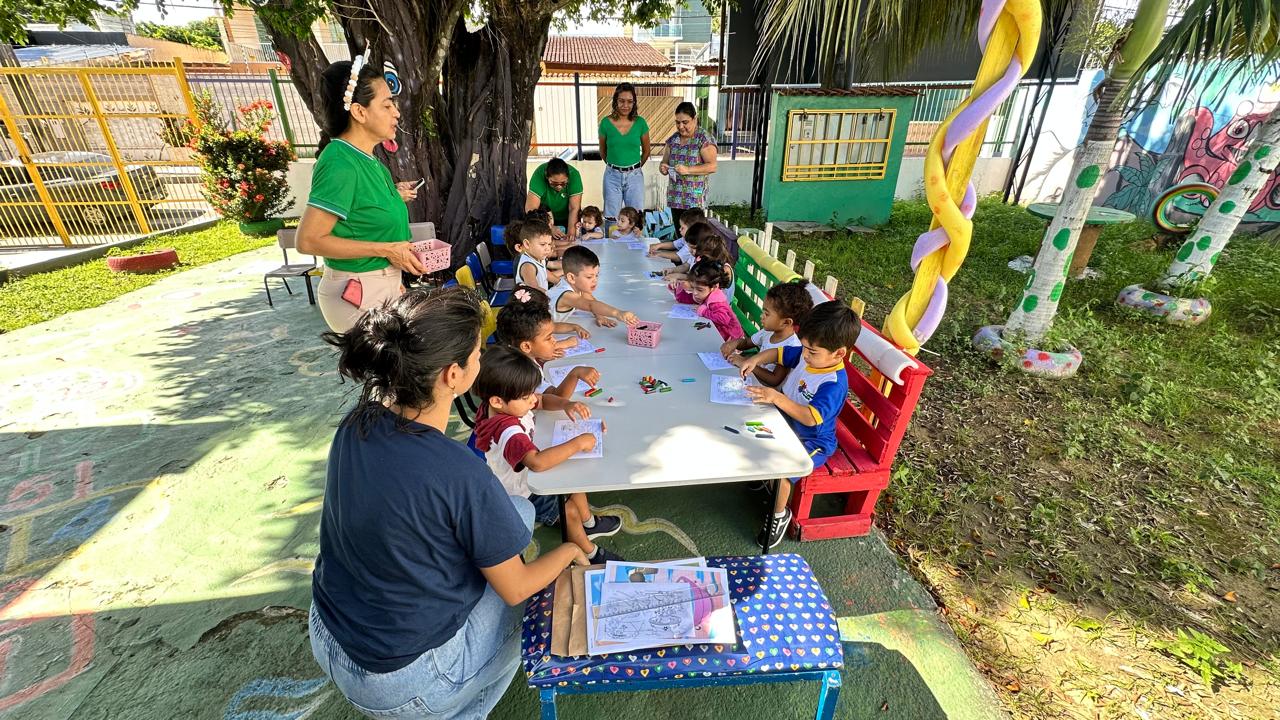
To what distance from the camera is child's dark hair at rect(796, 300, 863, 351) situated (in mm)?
2508

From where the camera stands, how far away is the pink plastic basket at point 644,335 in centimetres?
322

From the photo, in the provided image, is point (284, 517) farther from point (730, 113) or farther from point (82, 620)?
point (730, 113)

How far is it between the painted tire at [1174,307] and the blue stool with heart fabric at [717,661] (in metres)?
6.20

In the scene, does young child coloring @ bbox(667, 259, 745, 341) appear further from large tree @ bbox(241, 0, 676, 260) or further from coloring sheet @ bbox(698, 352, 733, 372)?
large tree @ bbox(241, 0, 676, 260)

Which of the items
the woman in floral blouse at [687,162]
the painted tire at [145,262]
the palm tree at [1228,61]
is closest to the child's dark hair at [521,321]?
the woman in floral blouse at [687,162]

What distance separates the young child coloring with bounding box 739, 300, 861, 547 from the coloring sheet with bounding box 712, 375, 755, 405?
5 centimetres

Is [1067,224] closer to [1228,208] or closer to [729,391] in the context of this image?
[1228,208]

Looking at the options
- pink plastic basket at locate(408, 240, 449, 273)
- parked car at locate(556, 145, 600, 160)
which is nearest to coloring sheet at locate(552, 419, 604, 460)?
pink plastic basket at locate(408, 240, 449, 273)

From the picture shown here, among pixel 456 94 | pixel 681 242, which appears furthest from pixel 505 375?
pixel 456 94

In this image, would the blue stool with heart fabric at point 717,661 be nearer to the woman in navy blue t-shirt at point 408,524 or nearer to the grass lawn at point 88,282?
the woman in navy blue t-shirt at point 408,524

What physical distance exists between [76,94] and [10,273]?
121 inches

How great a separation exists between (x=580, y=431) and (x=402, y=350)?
3.60 feet

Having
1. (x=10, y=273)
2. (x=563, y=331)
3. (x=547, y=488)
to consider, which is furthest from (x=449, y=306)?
(x=10, y=273)

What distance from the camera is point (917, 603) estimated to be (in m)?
2.63
